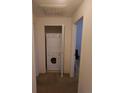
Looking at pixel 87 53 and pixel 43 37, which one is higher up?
pixel 43 37

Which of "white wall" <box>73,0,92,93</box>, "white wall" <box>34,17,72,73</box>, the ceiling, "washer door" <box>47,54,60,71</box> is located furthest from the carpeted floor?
the ceiling

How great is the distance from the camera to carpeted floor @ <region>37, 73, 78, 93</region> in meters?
3.92

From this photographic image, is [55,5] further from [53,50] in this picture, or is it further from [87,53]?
[53,50]

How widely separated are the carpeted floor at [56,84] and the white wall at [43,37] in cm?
64

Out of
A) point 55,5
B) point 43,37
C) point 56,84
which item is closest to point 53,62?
point 43,37

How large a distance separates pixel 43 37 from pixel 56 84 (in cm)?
200

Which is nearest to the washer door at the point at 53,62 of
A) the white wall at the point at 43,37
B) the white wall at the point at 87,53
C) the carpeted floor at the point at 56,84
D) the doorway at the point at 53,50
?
the doorway at the point at 53,50

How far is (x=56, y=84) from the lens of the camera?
4445 millimetres

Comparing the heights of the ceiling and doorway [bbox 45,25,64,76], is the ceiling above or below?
above

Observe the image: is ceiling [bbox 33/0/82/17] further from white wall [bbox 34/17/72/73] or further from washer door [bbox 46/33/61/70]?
washer door [bbox 46/33/61/70]

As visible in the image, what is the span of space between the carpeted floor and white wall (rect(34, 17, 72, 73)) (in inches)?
25.3
